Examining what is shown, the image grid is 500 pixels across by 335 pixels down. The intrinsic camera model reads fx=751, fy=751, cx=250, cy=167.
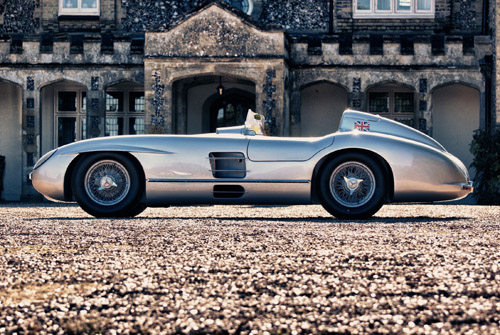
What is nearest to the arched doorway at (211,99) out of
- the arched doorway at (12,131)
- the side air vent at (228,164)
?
the arched doorway at (12,131)

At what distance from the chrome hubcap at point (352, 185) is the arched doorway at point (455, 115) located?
483 inches

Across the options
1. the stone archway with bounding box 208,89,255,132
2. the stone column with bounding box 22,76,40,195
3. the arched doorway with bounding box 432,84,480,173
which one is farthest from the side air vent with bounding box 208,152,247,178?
the stone archway with bounding box 208,89,255,132

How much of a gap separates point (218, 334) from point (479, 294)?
109cm

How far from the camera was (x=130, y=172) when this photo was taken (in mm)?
7055

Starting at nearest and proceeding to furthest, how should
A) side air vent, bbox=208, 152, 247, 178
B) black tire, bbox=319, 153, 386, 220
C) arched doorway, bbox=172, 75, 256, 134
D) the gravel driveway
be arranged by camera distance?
1. the gravel driveway
2. black tire, bbox=319, 153, 386, 220
3. side air vent, bbox=208, 152, 247, 178
4. arched doorway, bbox=172, 75, 256, 134

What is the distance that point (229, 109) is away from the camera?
19891 millimetres

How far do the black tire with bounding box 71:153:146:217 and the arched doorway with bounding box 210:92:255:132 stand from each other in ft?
41.5

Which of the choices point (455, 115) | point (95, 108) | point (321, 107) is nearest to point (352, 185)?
point (95, 108)

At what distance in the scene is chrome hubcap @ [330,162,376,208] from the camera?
6.87 metres

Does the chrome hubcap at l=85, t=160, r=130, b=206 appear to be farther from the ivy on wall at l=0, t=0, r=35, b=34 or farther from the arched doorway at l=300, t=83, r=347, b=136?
the ivy on wall at l=0, t=0, r=35, b=34

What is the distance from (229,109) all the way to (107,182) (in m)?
12.9

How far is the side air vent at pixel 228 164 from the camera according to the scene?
7.03 meters

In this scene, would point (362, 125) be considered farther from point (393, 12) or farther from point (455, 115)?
point (393, 12)

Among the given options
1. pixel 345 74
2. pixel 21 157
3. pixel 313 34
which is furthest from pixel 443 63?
pixel 21 157
